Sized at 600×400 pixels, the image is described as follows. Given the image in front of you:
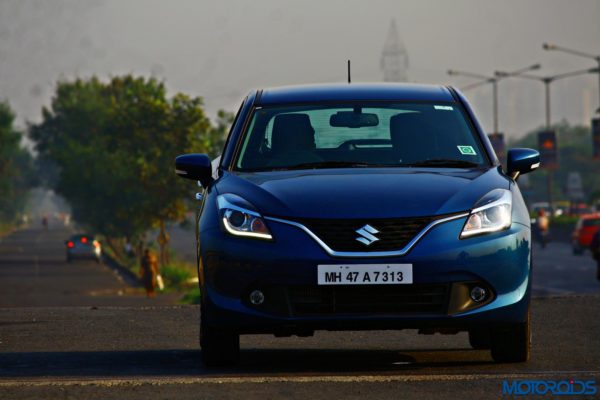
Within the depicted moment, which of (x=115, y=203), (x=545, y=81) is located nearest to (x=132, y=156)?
(x=115, y=203)

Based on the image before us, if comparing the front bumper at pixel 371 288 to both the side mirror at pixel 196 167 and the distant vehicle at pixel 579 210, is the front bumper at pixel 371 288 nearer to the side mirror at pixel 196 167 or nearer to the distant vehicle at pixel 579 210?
the side mirror at pixel 196 167

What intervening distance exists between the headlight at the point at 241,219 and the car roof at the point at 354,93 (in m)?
1.44

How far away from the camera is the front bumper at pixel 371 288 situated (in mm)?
8656

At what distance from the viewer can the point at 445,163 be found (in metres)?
9.69

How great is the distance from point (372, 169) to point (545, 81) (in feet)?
246

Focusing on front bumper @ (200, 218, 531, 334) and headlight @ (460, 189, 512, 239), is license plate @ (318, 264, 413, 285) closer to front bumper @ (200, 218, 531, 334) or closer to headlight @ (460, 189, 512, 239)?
front bumper @ (200, 218, 531, 334)

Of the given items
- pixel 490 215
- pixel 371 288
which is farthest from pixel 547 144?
pixel 371 288

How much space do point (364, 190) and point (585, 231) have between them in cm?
4886

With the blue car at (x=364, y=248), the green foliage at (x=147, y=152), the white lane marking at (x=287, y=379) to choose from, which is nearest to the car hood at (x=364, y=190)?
the blue car at (x=364, y=248)

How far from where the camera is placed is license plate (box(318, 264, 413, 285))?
8.62m

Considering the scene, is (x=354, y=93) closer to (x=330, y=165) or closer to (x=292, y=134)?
(x=292, y=134)

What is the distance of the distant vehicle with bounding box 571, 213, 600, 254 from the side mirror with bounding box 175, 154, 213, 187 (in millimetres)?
46771

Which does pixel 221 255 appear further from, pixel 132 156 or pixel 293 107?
pixel 132 156

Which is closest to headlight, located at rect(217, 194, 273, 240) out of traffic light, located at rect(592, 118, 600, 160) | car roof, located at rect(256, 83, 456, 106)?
car roof, located at rect(256, 83, 456, 106)
